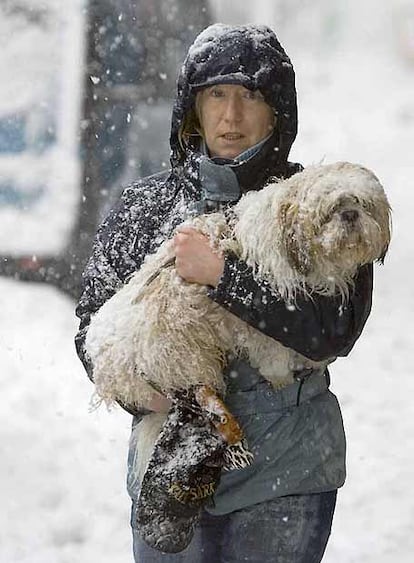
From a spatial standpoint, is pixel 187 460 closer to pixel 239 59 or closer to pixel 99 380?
pixel 99 380

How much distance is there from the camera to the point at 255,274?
244 cm

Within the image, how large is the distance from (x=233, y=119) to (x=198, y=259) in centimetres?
39

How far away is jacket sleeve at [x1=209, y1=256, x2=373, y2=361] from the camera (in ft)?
7.84

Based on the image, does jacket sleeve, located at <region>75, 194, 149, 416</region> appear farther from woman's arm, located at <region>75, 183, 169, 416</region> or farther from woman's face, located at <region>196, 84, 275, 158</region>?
woman's face, located at <region>196, 84, 275, 158</region>

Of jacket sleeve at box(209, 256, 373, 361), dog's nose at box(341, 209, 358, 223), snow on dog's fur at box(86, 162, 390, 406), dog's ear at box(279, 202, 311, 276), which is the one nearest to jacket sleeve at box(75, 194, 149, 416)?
snow on dog's fur at box(86, 162, 390, 406)

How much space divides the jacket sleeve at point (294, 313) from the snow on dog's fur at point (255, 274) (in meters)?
0.03

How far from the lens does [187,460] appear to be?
7.91ft

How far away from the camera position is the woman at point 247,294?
2438 mm

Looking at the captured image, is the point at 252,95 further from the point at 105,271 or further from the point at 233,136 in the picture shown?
the point at 105,271

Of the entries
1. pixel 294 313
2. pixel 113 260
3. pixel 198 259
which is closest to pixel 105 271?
pixel 113 260

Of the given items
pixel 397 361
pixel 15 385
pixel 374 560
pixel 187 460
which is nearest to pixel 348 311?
pixel 187 460

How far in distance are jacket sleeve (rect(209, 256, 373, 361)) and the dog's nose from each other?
172 mm

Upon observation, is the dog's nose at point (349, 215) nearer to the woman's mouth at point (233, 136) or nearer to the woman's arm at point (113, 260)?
the woman's mouth at point (233, 136)

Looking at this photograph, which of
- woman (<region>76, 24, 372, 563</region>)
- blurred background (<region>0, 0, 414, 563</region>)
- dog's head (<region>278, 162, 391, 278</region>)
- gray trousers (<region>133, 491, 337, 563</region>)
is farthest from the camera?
blurred background (<region>0, 0, 414, 563</region>)
